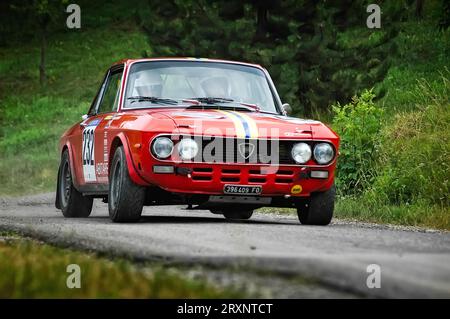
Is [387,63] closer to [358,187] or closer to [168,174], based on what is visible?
[358,187]

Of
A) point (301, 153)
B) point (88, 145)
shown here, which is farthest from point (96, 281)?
point (88, 145)

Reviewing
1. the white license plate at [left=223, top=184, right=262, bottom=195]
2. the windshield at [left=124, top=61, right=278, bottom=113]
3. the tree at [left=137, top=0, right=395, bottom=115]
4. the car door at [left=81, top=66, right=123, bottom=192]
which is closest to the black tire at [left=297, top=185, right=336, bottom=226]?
the white license plate at [left=223, top=184, right=262, bottom=195]

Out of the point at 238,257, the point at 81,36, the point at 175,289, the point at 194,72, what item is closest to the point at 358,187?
the point at 194,72

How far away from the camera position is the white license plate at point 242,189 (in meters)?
9.43

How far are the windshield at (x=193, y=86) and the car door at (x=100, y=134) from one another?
296mm

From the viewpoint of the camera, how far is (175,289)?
15.6ft

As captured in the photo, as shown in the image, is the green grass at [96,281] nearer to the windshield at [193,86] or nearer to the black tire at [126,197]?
the black tire at [126,197]

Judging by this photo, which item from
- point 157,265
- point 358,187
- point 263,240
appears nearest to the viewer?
point 157,265

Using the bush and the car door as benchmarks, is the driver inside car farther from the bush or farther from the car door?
the bush

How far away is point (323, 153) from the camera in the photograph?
9836 mm

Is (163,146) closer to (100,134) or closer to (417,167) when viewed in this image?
(100,134)

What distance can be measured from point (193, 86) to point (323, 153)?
1743 mm

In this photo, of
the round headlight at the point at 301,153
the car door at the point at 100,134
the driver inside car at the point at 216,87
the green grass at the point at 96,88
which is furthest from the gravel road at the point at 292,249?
the green grass at the point at 96,88
